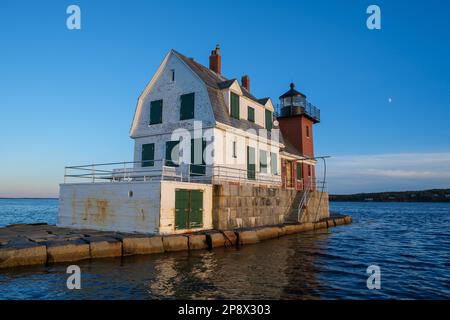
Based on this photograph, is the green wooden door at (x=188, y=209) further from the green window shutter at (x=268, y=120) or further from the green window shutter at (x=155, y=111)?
the green window shutter at (x=268, y=120)

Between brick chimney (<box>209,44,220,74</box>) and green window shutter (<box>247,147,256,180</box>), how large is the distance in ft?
25.9

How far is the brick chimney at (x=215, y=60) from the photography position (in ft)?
85.1

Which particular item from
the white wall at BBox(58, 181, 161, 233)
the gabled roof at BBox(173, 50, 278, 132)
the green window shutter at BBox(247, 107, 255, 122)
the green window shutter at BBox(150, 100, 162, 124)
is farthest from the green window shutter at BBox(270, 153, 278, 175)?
the white wall at BBox(58, 181, 161, 233)

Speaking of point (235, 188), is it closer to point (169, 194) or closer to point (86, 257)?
point (169, 194)

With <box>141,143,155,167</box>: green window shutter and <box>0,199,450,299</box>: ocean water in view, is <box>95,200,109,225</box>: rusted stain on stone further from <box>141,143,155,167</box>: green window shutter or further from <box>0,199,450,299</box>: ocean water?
<box>0,199,450,299</box>: ocean water

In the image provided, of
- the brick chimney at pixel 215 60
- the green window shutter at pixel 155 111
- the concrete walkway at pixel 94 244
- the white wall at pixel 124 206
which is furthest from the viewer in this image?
the brick chimney at pixel 215 60

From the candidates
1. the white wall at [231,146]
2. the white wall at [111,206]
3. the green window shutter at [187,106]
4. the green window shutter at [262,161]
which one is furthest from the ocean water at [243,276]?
the green window shutter at [187,106]

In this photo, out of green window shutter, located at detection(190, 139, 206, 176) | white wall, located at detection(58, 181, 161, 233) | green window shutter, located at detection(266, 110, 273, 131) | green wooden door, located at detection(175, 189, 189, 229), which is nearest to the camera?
white wall, located at detection(58, 181, 161, 233)

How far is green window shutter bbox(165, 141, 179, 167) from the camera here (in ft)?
65.6

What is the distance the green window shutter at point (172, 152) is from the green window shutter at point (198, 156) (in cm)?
119

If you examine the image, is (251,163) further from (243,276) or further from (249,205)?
(243,276)
